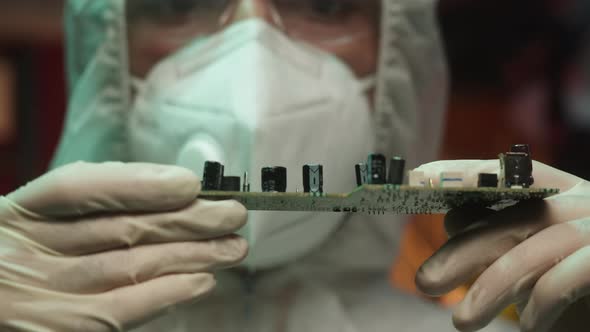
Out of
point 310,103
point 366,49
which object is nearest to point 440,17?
point 366,49

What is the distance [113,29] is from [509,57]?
122 cm

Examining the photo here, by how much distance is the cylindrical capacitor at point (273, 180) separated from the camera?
664 millimetres

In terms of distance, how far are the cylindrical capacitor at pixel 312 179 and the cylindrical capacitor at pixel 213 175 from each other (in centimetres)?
10

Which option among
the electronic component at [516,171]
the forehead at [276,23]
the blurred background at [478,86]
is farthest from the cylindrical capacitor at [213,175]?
the blurred background at [478,86]

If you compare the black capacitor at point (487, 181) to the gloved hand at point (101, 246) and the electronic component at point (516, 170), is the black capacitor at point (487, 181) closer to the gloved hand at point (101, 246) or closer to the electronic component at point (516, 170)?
the electronic component at point (516, 170)

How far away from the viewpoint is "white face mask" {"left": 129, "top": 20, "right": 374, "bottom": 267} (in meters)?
0.93

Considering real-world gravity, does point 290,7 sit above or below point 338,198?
above

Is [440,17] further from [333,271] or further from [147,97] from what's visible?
[147,97]

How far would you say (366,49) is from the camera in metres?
1.19

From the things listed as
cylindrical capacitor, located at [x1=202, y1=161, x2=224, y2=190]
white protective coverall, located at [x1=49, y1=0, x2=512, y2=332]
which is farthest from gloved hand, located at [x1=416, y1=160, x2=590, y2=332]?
white protective coverall, located at [x1=49, y1=0, x2=512, y2=332]

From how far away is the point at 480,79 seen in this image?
1.85 metres

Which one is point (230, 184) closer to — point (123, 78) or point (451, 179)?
point (451, 179)

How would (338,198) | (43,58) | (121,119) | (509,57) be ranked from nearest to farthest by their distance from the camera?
(338,198)
(121,119)
(509,57)
(43,58)

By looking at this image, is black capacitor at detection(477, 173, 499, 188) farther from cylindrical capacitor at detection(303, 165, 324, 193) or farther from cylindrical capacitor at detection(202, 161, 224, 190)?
cylindrical capacitor at detection(202, 161, 224, 190)
